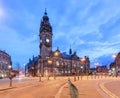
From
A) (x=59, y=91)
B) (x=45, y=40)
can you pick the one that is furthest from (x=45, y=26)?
(x=59, y=91)

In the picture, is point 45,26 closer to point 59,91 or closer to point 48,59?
point 48,59

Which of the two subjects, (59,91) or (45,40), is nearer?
(59,91)

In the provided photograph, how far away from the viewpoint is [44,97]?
16234 millimetres

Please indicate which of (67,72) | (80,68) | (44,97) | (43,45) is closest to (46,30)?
(43,45)

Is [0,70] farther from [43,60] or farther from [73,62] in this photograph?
[73,62]

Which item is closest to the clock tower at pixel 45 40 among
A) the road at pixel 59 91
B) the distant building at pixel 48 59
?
the distant building at pixel 48 59

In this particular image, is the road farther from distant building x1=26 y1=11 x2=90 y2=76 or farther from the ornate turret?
the ornate turret

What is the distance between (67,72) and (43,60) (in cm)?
2127

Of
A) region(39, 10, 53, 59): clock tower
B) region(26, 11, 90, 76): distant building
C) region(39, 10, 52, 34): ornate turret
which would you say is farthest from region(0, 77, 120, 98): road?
region(39, 10, 52, 34): ornate turret

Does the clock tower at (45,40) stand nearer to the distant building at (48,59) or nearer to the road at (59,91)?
the distant building at (48,59)

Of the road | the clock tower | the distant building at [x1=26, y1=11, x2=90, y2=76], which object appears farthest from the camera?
the clock tower

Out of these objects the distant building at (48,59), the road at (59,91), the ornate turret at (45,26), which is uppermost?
the ornate turret at (45,26)

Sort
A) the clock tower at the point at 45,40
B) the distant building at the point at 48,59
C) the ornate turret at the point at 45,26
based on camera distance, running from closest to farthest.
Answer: the distant building at the point at 48,59, the clock tower at the point at 45,40, the ornate turret at the point at 45,26

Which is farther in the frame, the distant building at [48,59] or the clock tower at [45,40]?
the clock tower at [45,40]
